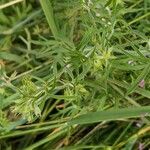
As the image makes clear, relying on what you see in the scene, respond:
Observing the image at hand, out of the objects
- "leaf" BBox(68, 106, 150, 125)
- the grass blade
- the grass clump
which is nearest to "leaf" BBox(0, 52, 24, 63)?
the grass clump

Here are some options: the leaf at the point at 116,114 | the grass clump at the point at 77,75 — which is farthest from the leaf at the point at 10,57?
the leaf at the point at 116,114

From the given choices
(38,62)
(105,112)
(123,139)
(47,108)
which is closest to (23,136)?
(47,108)

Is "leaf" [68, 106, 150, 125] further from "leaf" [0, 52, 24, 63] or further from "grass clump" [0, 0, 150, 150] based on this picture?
"leaf" [0, 52, 24, 63]

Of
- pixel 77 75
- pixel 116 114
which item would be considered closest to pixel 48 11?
pixel 77 75

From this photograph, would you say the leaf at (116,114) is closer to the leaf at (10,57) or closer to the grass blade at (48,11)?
the grass blade at (48,11)

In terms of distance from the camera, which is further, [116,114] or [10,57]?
[10,57]

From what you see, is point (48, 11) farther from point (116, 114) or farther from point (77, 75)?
point (116, 114)

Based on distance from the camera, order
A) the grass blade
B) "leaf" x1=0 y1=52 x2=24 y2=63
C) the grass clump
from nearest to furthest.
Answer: the grass clump → the grass blade → "leaf" x1=0 y1=52 x2=24 y2=63

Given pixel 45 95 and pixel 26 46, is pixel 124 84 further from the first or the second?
pixel 26 46

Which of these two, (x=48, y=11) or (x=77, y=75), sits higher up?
(x=48, y=11)
